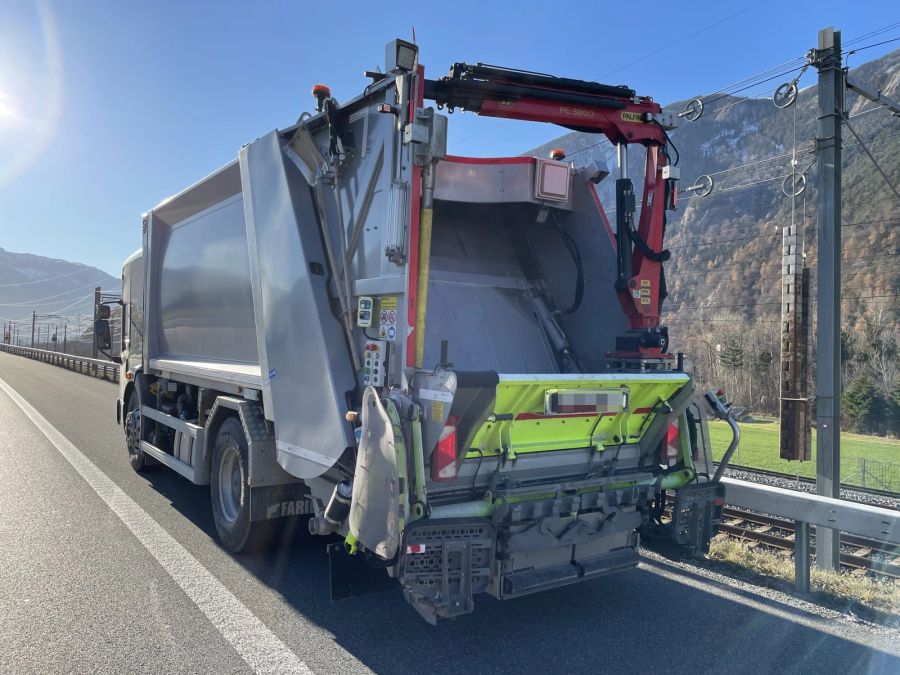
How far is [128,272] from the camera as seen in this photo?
8781 millimetres

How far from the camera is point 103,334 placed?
9.73 m

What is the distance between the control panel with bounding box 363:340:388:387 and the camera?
3.43 m

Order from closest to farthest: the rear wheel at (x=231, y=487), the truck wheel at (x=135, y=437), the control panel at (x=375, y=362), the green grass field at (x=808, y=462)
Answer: the control panel at (x=375, y=362) → the rear wheel at (x=231, y=487) → the truck wheel at (x=135, y=437) → the green grass field at (x=808, y=462)

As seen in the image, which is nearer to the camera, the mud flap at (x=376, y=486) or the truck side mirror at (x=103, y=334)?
the mud flap at (x=376, y=486)

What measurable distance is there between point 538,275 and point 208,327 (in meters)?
3.21

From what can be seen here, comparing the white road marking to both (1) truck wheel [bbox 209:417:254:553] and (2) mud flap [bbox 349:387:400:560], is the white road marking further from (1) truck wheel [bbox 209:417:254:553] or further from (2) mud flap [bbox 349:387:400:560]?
(2) mud flap [bbox 349:387:400:560]

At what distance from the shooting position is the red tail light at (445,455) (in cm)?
337

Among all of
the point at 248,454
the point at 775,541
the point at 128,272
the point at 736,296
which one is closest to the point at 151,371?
the point at 128,272

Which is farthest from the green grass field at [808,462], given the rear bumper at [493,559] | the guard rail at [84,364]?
the guard rail at [84,364]

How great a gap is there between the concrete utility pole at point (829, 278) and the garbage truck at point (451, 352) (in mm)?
1320

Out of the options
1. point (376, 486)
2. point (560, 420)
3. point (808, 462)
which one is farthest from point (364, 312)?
point (808, 462)

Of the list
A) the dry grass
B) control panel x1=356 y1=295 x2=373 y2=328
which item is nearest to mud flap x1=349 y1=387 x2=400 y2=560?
control panel x1=356 y1=295 x2=373 y2=328

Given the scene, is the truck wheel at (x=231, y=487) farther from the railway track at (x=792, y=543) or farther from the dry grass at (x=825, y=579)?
the railway track at (x=792, y=543)

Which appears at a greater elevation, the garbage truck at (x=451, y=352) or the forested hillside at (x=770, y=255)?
the forested hillside at (x=770, y=255)
